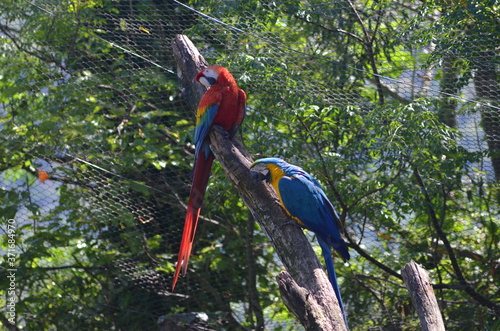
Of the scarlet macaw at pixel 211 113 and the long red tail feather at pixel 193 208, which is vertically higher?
the scarlet macaw at pixel 211 113

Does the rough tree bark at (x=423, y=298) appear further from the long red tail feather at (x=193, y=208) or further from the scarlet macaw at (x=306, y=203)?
the long red tail feather at (x=193, y=208)

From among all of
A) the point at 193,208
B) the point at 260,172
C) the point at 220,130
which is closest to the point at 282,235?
the point at 260,172

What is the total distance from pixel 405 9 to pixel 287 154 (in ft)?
3.69

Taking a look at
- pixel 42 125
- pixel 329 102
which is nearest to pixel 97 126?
pixel 42 125

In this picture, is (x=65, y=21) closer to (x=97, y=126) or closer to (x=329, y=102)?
(x=97, y=126)

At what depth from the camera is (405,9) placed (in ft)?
11.0

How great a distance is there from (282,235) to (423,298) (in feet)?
1.58

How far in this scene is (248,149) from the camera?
308 centimetres

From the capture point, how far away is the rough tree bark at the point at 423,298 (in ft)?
5.54

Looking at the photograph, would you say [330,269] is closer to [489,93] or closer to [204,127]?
[204,127]

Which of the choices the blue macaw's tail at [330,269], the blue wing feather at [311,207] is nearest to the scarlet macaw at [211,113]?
the blue wing feather at [311,207]

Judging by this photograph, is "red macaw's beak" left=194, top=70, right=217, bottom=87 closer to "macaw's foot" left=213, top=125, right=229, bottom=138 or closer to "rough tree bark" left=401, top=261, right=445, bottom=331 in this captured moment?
"macaw's foot" left=213, top=125, right=229, bottom=138

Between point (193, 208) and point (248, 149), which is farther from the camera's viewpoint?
point (248, 149)

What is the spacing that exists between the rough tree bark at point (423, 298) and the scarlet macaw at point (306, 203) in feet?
0.92
